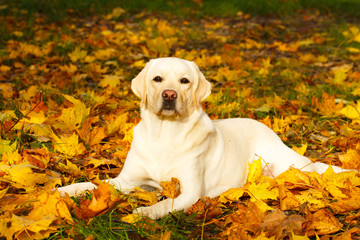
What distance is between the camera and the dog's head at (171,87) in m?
2.66

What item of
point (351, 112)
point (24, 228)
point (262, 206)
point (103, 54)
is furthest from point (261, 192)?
point (103, 54)

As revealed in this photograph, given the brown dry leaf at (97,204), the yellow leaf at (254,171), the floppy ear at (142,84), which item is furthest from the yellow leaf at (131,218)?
the yellow leaf at (254,171)

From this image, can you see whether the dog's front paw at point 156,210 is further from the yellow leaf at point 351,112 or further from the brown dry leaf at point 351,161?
the yellow leaf at point 351,112

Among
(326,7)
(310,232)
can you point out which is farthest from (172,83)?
(326,7)

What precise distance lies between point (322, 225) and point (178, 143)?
3.46 feet

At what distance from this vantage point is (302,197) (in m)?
2.66

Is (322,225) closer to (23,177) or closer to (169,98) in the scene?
(169,98)

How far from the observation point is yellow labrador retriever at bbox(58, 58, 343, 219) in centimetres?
269

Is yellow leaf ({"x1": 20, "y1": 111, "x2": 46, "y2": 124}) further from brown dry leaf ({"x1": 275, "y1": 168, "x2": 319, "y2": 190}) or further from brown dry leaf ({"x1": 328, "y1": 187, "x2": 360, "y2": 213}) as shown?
brown dry leaf ({"x1": 328, "y1": 187, "x2": 360, "y2": 213})

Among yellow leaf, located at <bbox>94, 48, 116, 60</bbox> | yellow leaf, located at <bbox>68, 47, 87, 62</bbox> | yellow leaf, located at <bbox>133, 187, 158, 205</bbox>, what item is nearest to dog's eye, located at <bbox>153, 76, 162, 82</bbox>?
yellow leaf, located at <bbox>133, 187, 158, 205</bbox>

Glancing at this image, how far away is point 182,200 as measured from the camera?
8.41 ft

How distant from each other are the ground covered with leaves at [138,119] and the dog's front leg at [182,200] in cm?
5

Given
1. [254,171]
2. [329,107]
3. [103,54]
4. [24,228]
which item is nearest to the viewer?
[24,228]

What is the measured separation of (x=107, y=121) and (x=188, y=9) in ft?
23.5
